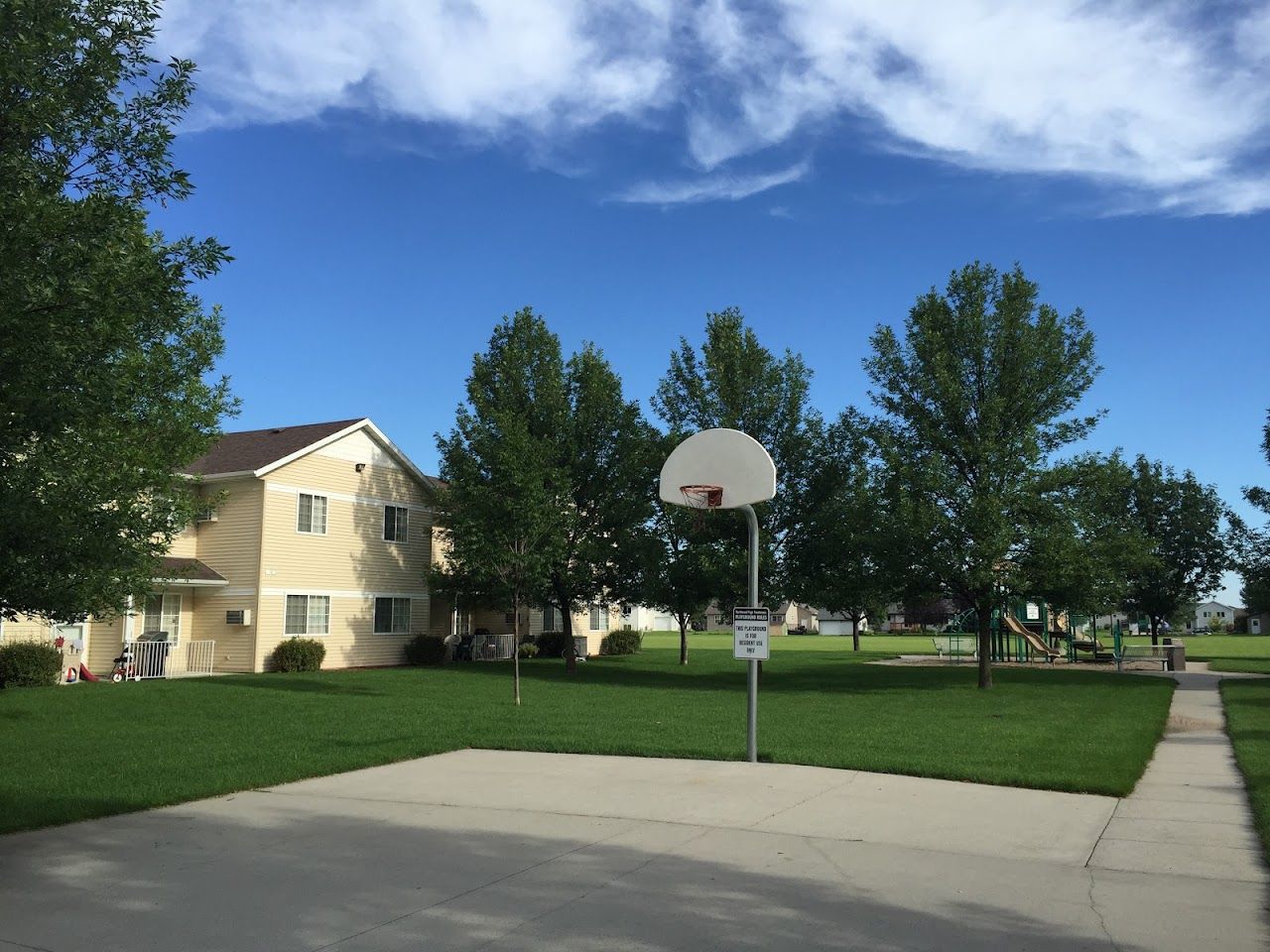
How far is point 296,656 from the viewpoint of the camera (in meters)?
29.0

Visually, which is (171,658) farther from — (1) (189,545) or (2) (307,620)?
(2) (307,620)

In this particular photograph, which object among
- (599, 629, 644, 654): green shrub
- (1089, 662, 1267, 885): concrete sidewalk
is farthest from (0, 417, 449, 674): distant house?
(1089, 662, 1267, 885): concrete sidewalk

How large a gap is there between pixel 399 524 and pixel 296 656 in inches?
253

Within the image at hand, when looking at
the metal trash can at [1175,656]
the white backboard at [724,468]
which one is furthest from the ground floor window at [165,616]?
the metal trash can at [1175,656]

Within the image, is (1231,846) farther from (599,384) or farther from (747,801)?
(599,384)

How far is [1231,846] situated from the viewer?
7.34 meters

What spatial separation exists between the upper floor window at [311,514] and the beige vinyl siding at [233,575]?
142 cm

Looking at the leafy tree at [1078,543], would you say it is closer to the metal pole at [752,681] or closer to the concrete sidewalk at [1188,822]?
the concrete sidewalk at [1188,822]

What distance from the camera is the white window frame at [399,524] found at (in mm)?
33500

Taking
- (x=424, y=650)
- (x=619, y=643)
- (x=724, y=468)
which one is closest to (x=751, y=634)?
(x=724, y=468)

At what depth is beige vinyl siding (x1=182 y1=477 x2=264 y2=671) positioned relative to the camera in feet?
94.8

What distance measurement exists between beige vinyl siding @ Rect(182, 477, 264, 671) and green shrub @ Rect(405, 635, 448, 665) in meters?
5.93

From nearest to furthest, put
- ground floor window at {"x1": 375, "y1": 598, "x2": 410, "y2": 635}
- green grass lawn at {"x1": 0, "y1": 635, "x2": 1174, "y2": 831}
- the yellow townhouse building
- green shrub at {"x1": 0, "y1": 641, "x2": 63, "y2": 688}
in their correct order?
green grass lawn at {"x1": 0, "y1": 635, "x2": 1174, "y2": 831} < green shrub at {"x1": 0, "y1": 641, "x2": 63, "y2": 688} < the yellow townhouse building < ground floor window at {"x1": 375, "y1": 598, "x2": 410, "y2": 635}

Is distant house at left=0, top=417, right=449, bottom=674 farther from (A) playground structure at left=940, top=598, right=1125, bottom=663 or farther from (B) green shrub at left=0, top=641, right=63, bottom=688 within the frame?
(A) playground structure at left=940, top=598, right=1125, bottom=663
